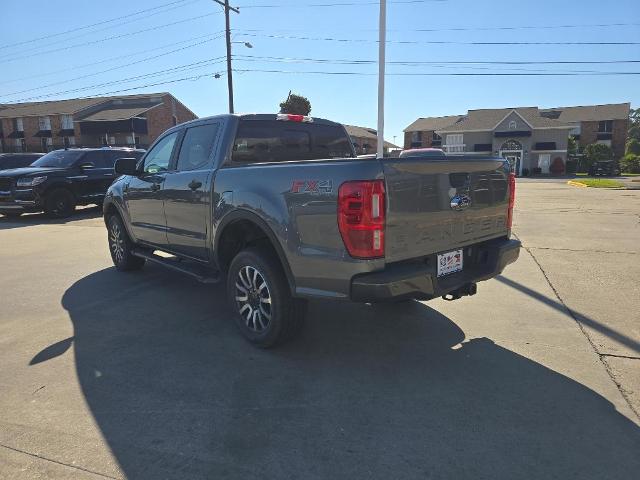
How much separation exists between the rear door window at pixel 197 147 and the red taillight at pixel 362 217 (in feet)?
6.42

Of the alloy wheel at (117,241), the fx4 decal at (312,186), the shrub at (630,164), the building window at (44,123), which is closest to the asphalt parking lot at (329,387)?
the alloy wheel at (117,241)

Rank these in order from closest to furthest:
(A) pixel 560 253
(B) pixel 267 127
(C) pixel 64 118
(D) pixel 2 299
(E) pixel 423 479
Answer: (E) pixel 423 479, (B) pixel 267 127, (D) pixel 2 299, (A) pixel 560 253, (C) pixel 64 118

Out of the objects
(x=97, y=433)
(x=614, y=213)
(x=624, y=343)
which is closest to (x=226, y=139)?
(x=97, y=433)

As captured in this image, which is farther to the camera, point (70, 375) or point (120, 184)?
point (120, 184)

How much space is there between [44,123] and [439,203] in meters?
62.2

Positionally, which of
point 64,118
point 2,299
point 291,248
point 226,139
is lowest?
point 2,299

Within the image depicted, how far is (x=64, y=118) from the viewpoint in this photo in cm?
5241

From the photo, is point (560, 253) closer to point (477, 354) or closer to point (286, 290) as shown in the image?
point (477, 354)

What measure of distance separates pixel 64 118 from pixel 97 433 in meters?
58.9

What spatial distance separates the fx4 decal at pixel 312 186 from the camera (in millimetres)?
3039

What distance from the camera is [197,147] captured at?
15.5 ft

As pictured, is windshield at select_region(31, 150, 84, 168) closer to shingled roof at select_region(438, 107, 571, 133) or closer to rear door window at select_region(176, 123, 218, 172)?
rear door window at select_region(176, 123, 218, 172)

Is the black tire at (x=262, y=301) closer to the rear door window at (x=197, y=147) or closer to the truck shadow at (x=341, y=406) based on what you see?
the truck shadow at (x=341, y=406)

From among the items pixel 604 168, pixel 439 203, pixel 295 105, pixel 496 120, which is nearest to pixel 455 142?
pixel 496 120
